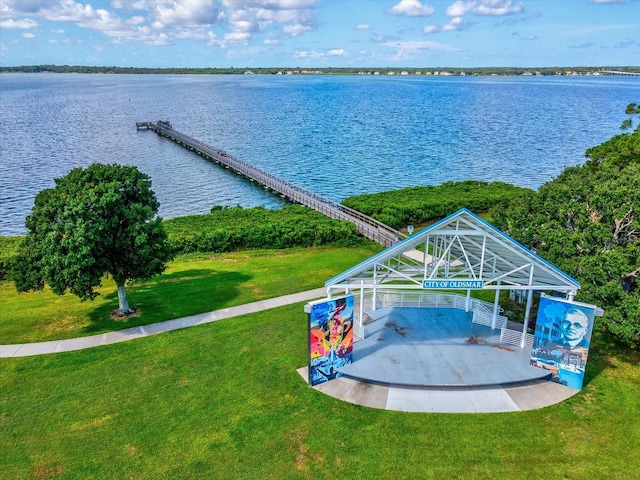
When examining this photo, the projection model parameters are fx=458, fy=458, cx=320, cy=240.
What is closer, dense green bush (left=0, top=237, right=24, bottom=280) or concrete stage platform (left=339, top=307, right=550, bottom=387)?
concrete stage platform (left=339, top=307, right=550, bottom=387)

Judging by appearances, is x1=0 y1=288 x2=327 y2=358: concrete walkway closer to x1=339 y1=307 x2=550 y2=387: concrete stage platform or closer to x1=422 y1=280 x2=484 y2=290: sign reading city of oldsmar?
x1=339 y1=307 x2=550 y2=387: concrete stage platform

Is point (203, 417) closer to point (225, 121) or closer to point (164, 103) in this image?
point (225, 121)

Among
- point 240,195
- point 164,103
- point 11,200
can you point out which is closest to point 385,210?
point 240,195

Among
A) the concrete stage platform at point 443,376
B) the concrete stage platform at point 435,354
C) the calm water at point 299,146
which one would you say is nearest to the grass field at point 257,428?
the concrete stage platform at point 443,376

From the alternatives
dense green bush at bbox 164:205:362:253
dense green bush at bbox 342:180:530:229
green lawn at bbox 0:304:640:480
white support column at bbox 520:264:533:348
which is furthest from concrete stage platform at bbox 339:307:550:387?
dense green bush at bbox 342:180:530:229

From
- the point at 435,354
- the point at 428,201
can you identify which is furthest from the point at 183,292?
the point at 428,201

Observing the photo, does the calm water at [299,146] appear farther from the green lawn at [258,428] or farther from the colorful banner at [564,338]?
the colorful banner at [564,338]
